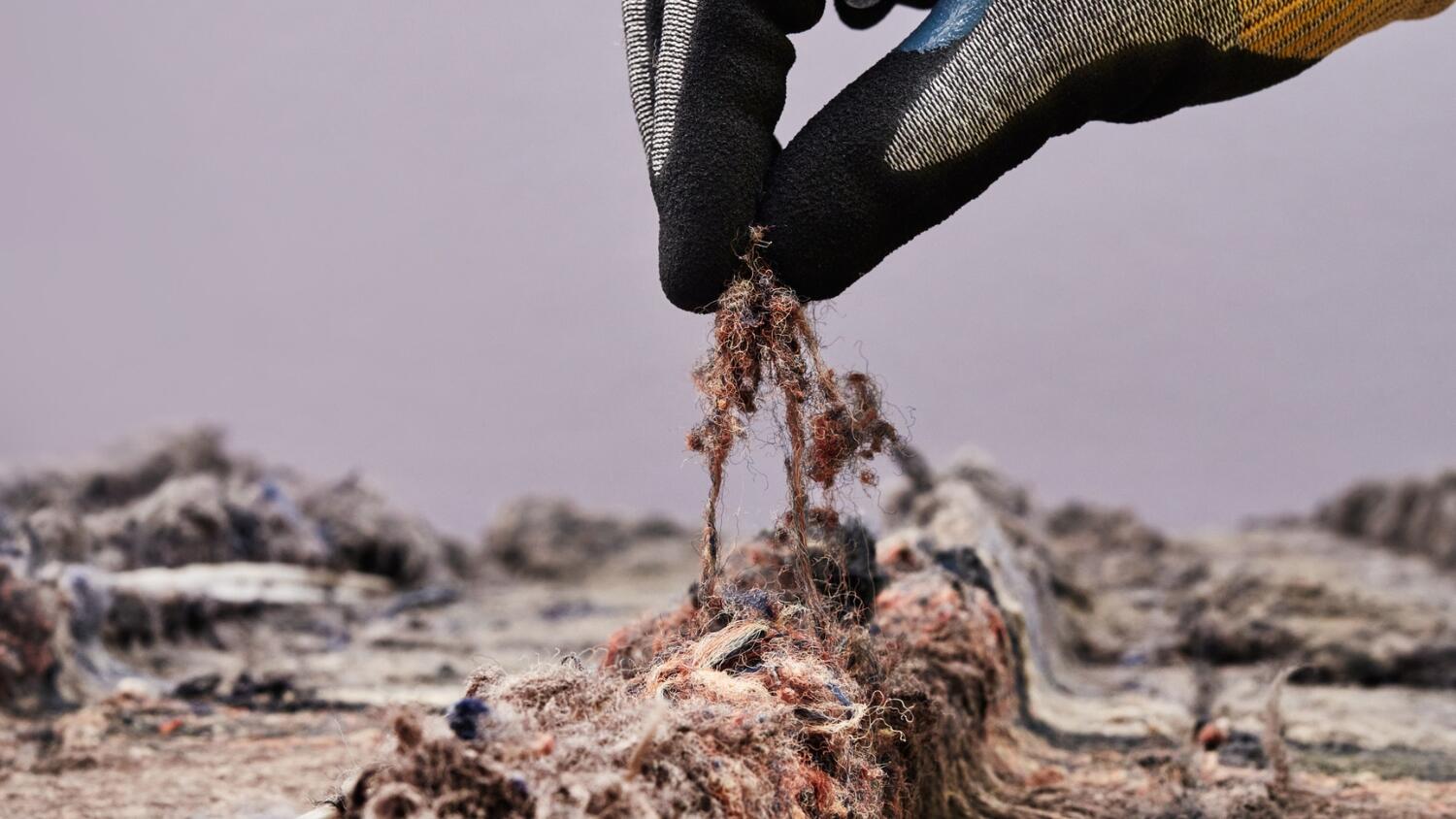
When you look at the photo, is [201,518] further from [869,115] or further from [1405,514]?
[1405,514]

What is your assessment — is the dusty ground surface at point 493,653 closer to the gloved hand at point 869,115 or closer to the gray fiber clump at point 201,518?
the gray fiber clump at point 201,518

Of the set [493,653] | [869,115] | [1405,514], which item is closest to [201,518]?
[493,653]

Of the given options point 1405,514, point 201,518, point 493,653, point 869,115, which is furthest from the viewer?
point 1405,514

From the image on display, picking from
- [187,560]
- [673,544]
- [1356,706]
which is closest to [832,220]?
[1356,706]

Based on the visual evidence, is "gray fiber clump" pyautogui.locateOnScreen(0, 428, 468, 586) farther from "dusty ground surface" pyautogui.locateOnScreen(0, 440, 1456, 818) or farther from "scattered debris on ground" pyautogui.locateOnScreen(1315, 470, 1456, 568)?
"scattered debris on ground" pyautogui.locateOnScreen(1315, 470, 1456, 568)

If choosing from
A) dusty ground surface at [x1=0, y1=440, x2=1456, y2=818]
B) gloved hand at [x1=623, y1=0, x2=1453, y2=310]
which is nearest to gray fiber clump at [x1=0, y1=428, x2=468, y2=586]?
dusty ground surface at [x1=0, y1=440, x2=1456, y2=818]

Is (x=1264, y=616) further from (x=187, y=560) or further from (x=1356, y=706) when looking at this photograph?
(x=187, y=560)

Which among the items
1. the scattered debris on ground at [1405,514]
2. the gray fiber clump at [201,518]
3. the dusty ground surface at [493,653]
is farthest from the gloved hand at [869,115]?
the scattered debris on ground at [1405,514]
